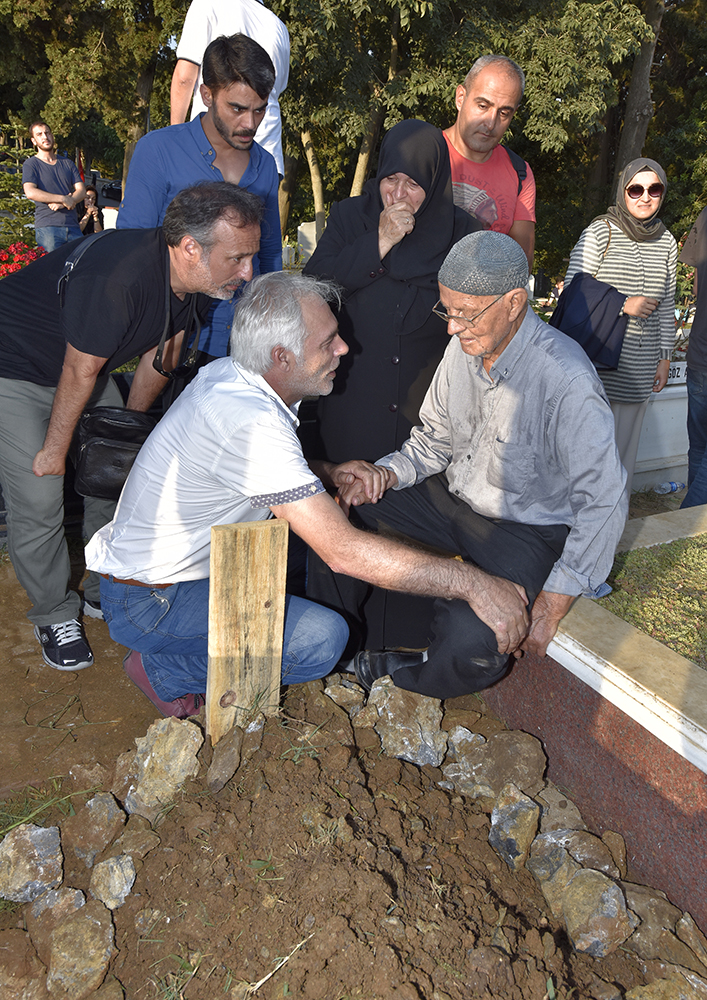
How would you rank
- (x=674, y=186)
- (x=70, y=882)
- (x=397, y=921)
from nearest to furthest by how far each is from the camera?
(x=397, y=921) → (x=70, y=882) → (x=674, y=186)

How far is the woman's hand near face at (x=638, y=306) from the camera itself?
3.95 m

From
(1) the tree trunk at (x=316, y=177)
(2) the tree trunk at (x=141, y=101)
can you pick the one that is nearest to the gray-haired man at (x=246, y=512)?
(1) the tree trunk at (x=316, y=177)

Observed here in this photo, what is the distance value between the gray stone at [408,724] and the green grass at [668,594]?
823 mm

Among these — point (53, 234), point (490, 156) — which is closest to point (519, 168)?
point (490, 156)

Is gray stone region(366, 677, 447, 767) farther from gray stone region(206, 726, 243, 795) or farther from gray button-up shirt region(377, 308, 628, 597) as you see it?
gray button-up shirt region(377, 308, 628, 597)

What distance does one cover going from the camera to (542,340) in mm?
2543

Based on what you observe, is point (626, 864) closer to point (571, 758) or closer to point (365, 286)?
point (571, 758)

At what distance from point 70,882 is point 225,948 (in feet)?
2.05

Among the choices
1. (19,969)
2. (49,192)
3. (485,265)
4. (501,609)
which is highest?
(485,265)

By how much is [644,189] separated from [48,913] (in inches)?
161

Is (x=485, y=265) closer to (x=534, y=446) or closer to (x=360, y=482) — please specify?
(x=534, y=446)

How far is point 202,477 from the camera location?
2.31m

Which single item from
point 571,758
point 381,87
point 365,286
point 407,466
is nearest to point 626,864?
point 571,758

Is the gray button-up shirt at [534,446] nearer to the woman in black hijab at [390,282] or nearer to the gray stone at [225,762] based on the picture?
the woman in black hijab at [390,282]
